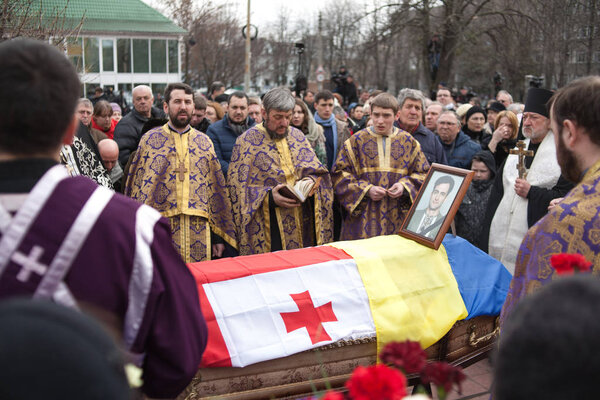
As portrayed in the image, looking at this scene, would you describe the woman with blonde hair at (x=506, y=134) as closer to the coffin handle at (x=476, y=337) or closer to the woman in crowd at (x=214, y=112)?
the coffin handle at (x=476, y=337)

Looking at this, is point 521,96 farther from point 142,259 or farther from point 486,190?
point 142,259

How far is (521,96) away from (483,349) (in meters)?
22.5

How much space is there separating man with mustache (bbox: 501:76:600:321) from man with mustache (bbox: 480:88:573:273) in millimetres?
2269

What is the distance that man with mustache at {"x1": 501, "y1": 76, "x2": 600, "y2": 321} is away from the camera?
213 centimetres

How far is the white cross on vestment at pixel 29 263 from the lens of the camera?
148 centimetres

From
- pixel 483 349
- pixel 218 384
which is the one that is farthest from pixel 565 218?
pixel 483 349

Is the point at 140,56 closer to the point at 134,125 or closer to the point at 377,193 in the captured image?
the point at 134,125

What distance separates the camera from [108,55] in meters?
34.3

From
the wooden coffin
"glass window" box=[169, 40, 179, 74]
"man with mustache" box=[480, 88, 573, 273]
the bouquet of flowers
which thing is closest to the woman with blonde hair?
"man with mustache" box=[480, 88, 573, 273]

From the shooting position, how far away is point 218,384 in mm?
3154

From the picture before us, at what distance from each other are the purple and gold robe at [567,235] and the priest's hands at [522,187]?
2.27 meters

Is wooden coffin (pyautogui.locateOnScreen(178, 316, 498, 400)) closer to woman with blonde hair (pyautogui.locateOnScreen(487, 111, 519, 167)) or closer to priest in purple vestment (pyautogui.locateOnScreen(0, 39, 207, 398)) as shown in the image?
priest in purple vestment (pyautogui.locateOnScreen(0, 39, 207, 398))

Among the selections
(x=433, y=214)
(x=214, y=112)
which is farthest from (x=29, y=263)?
(x=214, y=112)

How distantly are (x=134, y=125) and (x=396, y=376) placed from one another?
5766mm
